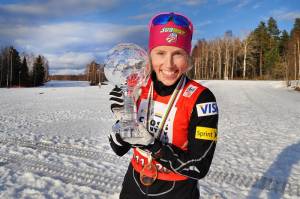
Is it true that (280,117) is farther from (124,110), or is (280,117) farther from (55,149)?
(124,110)

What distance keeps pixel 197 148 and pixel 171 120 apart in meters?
0.23

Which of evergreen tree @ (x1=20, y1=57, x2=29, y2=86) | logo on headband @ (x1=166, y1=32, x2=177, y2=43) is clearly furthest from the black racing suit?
evergreen tree @ (x1=20, y1=57, x2=29, y2=86)

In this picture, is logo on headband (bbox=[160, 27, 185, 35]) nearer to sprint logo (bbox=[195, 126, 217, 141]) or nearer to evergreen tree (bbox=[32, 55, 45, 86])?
sprint logo (bbox=[195, 126, 217, 141])

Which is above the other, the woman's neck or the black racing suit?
the woman's neck

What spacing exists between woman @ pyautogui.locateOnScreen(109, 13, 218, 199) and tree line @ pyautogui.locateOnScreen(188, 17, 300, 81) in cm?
6022

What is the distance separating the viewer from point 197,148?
68.8 inches

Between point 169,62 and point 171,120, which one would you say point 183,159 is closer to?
point 171,120

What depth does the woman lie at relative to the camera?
1.74m

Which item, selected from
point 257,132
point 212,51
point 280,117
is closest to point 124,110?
point 257,132

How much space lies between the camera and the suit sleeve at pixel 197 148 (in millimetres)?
1714

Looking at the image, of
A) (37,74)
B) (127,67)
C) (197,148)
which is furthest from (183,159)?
(37,74)

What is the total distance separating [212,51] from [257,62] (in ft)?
34.4

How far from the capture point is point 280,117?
14.4 metres

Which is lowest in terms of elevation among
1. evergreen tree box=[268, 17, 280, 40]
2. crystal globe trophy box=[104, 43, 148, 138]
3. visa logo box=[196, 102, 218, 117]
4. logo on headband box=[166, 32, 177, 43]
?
visa logo box=[196, 102, 218, 117]
